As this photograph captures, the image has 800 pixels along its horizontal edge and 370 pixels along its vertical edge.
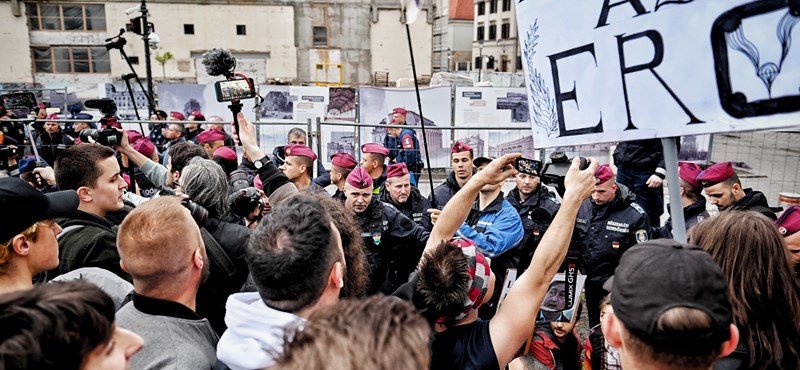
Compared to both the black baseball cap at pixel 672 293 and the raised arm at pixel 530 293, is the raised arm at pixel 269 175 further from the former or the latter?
the black baseball cap at pixel 672 293

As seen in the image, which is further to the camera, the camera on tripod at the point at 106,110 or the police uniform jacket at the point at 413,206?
the police uniform jacket at the point at 413,206

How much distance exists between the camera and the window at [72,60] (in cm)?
3794

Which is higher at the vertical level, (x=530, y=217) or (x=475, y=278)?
(x=475, y=278)

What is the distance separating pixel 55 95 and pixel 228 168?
1939cm

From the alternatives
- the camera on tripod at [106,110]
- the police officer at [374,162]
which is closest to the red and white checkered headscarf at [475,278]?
the camera on tripod at [106,110]

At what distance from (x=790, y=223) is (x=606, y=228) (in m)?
1.68

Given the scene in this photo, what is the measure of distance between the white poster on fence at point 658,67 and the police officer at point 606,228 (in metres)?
2.38

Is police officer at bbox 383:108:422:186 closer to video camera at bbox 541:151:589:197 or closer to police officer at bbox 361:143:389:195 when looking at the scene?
police officer at bbox 361:143:389:195

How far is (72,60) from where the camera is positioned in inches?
1508

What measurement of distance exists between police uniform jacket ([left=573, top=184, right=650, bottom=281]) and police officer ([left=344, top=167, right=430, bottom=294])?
1.45 m

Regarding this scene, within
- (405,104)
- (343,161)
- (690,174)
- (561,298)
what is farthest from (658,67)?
(405,104)

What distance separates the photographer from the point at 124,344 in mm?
1370

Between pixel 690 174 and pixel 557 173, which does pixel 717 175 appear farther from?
pixel 557 173

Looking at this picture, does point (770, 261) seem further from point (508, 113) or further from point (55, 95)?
point (55, 95)
